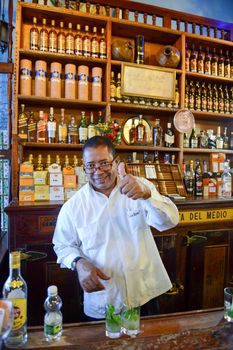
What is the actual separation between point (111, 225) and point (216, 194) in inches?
65.5

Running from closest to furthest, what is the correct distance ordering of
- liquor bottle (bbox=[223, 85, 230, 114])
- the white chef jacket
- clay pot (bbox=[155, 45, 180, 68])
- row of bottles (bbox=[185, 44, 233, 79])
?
the white chef jacket → clay pot (bbox=[155, 45, 180, 68]) → row of bottles (bbox=[185, 44, 233, 79]) → liquor bottle (bbox=[223, 85, 230, 114])

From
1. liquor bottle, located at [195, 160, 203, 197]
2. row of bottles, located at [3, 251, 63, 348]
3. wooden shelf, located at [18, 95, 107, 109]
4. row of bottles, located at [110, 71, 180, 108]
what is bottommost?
row of bottles, located at [3, 251, 63, 348]

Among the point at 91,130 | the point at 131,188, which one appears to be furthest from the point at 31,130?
the point at 131,188

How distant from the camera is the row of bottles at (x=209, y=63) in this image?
103 inches

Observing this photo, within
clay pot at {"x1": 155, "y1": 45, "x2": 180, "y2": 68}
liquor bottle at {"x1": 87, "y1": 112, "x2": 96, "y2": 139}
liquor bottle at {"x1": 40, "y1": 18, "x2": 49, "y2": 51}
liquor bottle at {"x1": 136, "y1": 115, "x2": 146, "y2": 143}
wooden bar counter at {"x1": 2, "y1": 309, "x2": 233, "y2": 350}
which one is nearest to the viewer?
wooden bar counter at {"x1": 2, "y1": 309, "x2": 233, "y2": 350}

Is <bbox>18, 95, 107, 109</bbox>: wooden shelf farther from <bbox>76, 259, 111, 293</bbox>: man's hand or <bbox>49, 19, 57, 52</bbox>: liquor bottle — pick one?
<bbox>76, 259, 111, 293</bbox>: man's hand

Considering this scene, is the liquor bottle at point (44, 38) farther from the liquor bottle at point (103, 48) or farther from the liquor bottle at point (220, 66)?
the liquor bottle at point (220, 66)

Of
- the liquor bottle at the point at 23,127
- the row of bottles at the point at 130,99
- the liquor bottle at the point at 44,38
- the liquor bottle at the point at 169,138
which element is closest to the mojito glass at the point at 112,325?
the liquor bottle at the point at 23,127

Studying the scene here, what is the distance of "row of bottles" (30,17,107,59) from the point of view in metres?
2.13

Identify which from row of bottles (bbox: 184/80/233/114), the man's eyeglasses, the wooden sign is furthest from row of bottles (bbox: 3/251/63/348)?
row of bottles (bbox: 184/80/233/114)

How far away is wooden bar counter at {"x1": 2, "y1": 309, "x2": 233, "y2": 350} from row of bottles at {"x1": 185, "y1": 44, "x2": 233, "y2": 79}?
235cm

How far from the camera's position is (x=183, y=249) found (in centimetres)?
202

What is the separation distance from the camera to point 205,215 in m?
2.08

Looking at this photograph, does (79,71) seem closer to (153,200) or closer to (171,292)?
(153,200)
